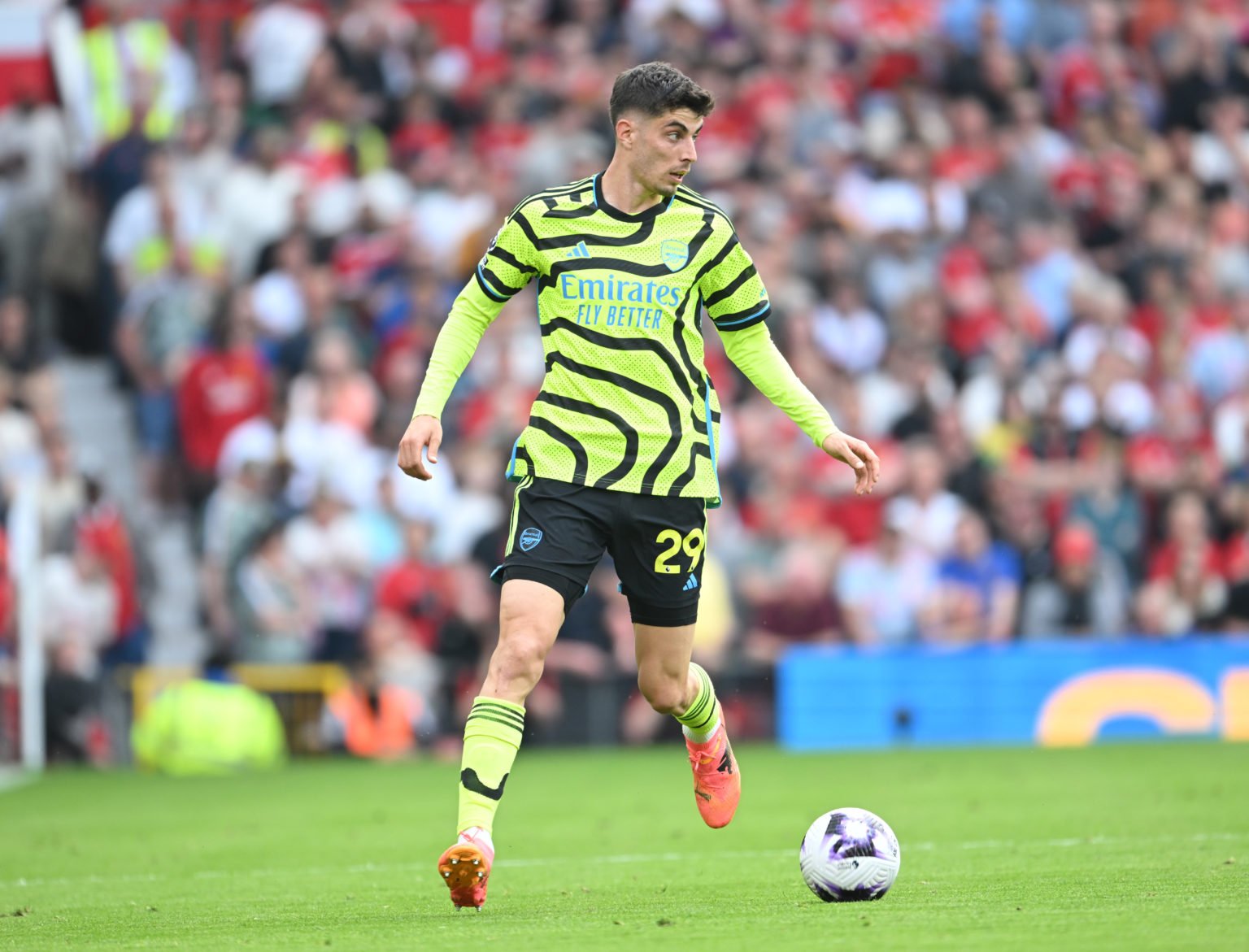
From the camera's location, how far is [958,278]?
1908cm

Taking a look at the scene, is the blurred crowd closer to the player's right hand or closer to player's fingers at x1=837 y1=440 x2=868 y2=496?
player's fingers at x1=837 y1=440 x2=868 y2=496

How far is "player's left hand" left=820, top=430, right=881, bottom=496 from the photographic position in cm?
728

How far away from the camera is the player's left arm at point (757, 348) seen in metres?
7.38

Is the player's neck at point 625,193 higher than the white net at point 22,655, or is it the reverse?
the player's neck at point 625,193

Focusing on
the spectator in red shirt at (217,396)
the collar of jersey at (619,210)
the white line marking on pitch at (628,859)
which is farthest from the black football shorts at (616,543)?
the spectator in red shirt at (217,396)

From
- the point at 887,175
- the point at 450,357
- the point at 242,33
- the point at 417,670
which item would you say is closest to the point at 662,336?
the point at 450,357

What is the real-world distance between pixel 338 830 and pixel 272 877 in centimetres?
217

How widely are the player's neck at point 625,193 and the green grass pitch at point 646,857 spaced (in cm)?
241

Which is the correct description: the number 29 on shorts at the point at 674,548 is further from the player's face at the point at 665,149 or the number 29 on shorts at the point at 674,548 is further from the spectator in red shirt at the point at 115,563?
the spectator in red shirt at the point at 115,563

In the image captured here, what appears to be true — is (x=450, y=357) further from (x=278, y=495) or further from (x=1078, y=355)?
(x=1078, y=355)

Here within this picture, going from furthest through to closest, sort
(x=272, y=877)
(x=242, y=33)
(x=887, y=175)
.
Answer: (x=242, y=33)
(x=887, y=175)
(x=272, y=877)

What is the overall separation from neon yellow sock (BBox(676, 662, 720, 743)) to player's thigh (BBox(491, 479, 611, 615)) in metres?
0.87

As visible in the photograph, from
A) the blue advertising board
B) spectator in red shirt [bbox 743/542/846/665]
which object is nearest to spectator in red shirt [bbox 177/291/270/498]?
spectator in red shirt [bbox 743/542/846/665]

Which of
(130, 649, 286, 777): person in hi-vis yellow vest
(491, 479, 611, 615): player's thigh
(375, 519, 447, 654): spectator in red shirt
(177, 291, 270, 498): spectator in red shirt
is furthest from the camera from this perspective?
(177, 291, 270, 498): spectator in red shirt
